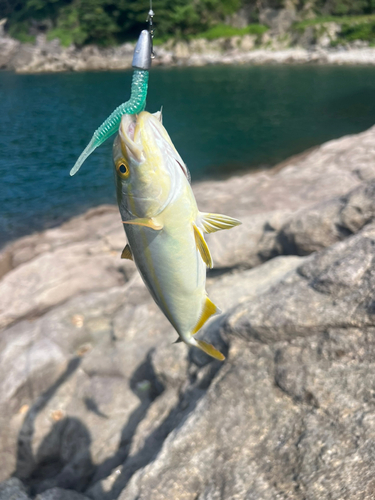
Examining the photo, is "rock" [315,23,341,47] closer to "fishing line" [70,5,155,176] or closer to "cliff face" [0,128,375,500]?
"cliff face" [0,128,375,500]

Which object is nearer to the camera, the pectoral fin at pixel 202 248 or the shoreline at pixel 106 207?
the pectoral fin at pixel 202 248

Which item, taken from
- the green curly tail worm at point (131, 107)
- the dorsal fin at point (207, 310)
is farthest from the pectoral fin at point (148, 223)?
the dorsal fin at point (207, 310)

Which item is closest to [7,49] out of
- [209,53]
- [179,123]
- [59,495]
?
[209,53]

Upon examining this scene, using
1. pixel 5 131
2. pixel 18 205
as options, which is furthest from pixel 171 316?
pixel 5 131

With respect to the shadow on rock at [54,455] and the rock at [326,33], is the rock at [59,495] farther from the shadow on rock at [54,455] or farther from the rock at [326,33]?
the rock at [326,33]

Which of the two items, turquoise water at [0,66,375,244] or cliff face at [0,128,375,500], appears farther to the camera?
turquoise water at [0,66,375,244]

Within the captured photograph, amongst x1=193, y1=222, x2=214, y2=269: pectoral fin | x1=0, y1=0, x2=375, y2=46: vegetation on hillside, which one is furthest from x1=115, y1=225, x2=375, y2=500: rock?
x1=0, y1=0, x2=375, y2=46: vegetation on hillside
